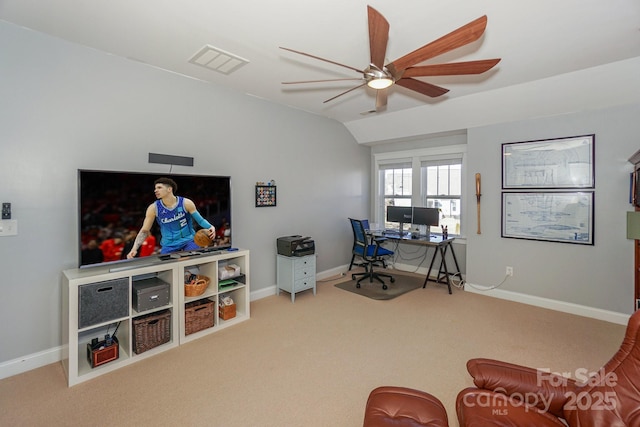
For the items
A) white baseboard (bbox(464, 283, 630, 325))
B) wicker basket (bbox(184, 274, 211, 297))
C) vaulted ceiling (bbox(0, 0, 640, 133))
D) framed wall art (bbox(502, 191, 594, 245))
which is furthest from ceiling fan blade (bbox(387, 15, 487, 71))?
white baseboard (bbox(464, 283, 630, 325))

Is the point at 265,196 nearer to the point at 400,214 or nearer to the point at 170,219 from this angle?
the point at 170,219

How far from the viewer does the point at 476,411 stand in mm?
1381

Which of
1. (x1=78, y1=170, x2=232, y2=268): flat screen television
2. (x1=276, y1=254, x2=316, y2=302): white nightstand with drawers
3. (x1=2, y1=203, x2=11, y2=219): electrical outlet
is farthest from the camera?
(x1=276, y1=254, x2=316, y2=302): white nightstand with drawers

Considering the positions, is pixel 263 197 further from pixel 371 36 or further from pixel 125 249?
pixel 371 36

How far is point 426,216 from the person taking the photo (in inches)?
188

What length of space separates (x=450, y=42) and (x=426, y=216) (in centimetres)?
334

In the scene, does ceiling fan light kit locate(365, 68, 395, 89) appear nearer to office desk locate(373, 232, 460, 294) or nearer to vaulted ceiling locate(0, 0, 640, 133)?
vaulted ceiling locate(0, 0, 640, 133)

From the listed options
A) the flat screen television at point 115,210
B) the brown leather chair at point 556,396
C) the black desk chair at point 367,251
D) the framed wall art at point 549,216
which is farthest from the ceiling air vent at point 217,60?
the framed wall art at point 549,216

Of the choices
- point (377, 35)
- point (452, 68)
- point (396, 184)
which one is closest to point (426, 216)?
point (396, 184)

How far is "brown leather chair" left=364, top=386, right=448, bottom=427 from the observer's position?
1.33m

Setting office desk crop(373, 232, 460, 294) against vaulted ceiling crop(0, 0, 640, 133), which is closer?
vaulted ceiling crop(0, 0, 640, 133)

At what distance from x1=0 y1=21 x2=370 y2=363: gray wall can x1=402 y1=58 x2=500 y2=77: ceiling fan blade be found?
2249 millimetres

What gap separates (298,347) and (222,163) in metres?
2.25

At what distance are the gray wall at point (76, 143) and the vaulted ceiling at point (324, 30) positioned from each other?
234mm
